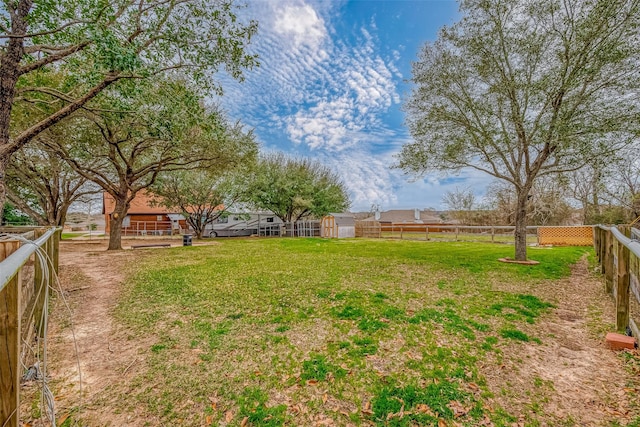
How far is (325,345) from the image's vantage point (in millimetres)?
3307

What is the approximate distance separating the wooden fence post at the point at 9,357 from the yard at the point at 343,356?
0.87 meters

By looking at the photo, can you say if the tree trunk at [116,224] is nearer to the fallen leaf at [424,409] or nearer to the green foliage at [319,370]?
the green foliage at [319,370]

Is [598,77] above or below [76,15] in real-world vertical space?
below

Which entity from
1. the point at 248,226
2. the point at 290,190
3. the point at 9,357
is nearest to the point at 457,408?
the point at 9,357

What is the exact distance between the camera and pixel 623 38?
7004 millimetres

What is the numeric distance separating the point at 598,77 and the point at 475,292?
22.1 feet

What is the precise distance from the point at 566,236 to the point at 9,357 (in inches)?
753

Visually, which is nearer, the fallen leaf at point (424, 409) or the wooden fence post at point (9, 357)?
the wooden fence post at point (9, 357)

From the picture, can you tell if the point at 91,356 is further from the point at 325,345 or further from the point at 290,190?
the point at 290,190

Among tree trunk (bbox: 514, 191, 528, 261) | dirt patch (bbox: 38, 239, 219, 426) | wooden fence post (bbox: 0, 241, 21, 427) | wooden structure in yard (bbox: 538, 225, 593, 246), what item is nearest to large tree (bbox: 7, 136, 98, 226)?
dirt patch (bbox: 38, 239, 219, 426)

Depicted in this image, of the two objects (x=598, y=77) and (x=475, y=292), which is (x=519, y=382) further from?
(x=598, y=77)

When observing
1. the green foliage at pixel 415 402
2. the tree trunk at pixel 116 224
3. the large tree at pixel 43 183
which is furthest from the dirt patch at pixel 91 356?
the large tree at pixel 43 183

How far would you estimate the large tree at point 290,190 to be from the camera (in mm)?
21578

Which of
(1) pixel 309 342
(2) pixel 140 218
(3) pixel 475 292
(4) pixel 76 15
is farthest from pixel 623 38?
(2) pixel 140 218
